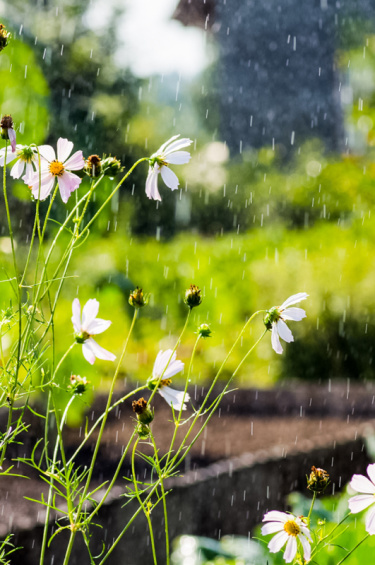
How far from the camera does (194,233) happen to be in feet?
19.2

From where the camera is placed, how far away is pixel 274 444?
2.73 meters

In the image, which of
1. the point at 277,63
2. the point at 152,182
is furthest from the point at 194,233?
the point at 152,182

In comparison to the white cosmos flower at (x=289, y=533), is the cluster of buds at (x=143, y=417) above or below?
above

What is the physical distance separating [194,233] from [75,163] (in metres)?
5.33

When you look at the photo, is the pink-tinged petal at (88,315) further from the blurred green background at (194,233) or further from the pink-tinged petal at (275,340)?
the blurred green background at (194,233)

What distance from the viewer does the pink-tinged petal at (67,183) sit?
53 cm

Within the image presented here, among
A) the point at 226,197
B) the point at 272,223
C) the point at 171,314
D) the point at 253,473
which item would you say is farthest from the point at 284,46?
the point at 253,473

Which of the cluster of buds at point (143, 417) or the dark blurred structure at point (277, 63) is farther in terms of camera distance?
the dark blurred structure at point (277, 63)

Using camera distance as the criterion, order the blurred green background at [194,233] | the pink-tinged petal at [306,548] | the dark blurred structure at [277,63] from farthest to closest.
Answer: the dark blurred structure at [277,63] → the blurred green background at [194,233] → the pink-tinged petal at [306,548]

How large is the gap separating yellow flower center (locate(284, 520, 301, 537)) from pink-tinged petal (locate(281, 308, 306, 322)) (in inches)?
6.0

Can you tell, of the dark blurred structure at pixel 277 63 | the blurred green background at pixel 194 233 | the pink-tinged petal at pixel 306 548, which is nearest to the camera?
the pink-tinged petal at pixel 306 548

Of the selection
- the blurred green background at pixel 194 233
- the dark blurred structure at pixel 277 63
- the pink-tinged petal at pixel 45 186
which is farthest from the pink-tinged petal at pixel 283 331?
the dark blurred structure at pixel 277 63

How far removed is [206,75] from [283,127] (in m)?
1.10

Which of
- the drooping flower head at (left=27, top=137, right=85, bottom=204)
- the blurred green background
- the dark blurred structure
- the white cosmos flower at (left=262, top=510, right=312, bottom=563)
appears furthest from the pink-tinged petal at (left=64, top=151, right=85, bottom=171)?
the dark blurred structure
